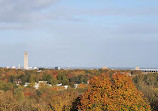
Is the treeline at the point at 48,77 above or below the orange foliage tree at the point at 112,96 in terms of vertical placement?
below

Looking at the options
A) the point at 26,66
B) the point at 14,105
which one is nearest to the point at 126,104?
→ the point at 14,105

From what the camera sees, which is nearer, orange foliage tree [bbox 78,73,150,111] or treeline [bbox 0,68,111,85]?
orange foliage tree [bbox 78,73,150,111]

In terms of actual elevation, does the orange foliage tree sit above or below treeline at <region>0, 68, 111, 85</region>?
above

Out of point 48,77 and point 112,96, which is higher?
point 112,96

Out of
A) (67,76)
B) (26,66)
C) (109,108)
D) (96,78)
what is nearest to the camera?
(109,108)

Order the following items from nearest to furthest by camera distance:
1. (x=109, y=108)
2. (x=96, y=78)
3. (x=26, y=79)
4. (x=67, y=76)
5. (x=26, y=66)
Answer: (x=109, y=108)
(x=96, y=78)
(x=26, y=79)
(x=67, y=76)
(x=26, y=66)

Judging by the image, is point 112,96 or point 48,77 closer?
point 112,96

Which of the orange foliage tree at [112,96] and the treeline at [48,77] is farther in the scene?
the treeline at [48,77]

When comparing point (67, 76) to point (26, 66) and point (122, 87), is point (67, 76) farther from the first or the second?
point (122, 87)
